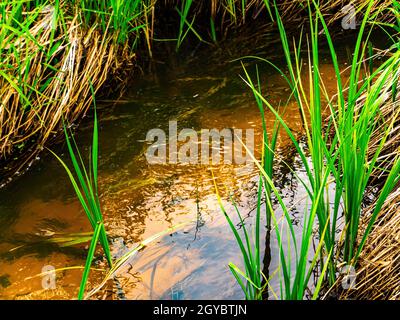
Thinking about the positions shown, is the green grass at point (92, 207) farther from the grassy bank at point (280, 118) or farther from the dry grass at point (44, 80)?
the dry grass at point (44, 80)

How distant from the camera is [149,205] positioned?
224 cm

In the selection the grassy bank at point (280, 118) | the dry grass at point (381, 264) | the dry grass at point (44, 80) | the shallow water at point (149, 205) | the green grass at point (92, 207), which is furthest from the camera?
the dry grass at point (44, 80)

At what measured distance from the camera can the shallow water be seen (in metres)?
1.89

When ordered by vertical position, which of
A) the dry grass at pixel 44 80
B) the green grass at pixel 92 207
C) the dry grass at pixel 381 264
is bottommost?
the dry grass at pixel 381 264

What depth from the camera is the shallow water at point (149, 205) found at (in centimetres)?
189

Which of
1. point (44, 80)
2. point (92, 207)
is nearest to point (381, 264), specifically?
point (92, 207)

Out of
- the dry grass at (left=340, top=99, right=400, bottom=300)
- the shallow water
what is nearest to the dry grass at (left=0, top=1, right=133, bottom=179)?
the shallow water

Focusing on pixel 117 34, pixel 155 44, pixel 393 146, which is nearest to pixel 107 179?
pixel 117 34

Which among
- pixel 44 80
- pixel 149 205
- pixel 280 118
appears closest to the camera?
pixel 280 118

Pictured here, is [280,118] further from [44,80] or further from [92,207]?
[44,80]

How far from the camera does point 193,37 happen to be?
372 centimetres

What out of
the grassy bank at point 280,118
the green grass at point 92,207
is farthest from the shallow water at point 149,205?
the green grass at point 92,207

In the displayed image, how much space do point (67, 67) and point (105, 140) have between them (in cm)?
40

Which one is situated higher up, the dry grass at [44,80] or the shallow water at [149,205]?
the dry grass at [44,80]
